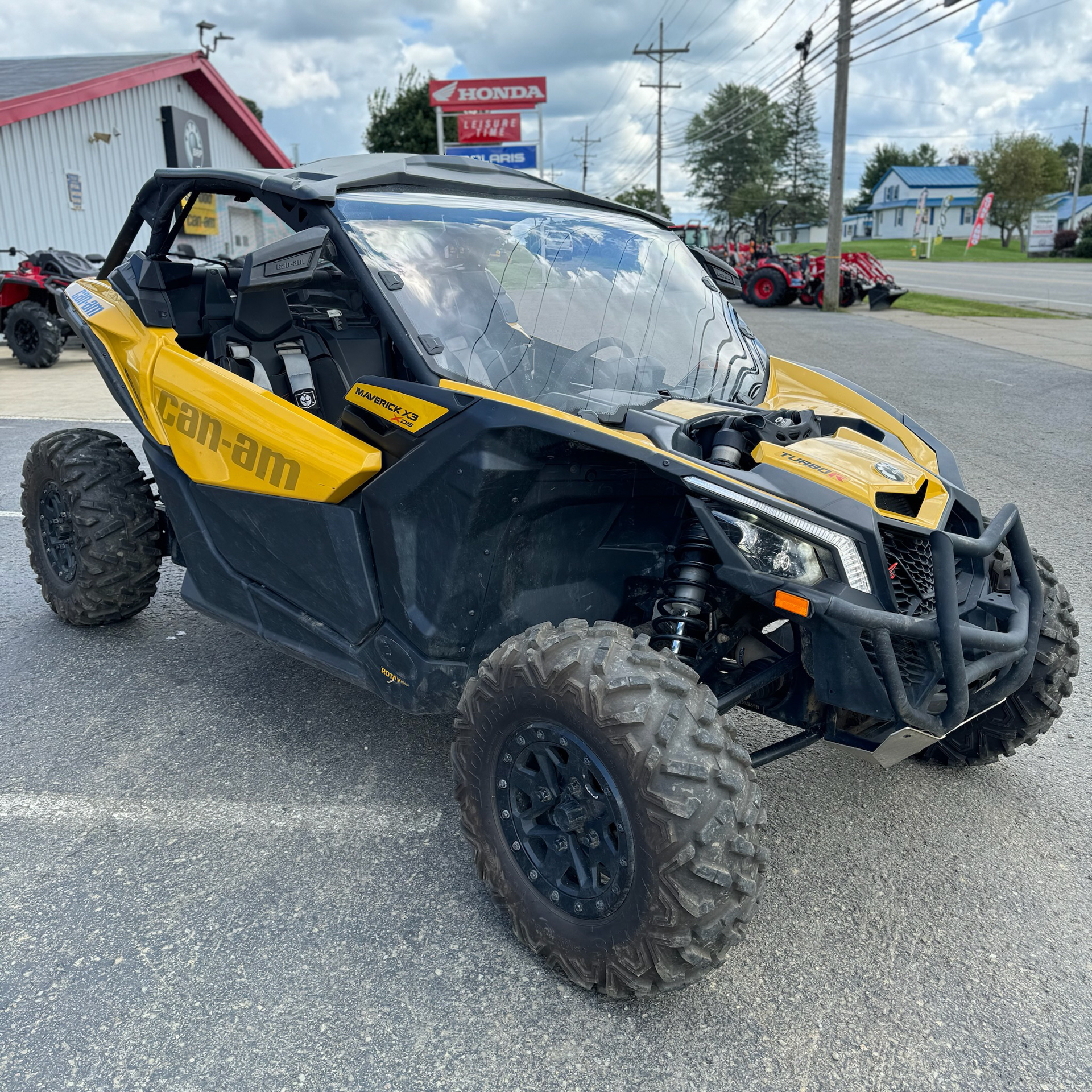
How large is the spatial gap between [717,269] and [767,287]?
70.1ft

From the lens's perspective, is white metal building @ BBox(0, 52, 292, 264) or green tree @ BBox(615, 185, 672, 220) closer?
white metal building @ BBox(0, 52, 292, 264)

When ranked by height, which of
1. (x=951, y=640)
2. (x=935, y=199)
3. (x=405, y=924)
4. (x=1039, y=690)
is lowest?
(x=405, y=924)

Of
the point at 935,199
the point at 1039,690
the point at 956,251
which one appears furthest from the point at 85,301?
the point at 935,199

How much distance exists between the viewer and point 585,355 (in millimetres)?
3037

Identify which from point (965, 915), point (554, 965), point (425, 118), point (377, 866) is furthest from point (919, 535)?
point (425, 118)

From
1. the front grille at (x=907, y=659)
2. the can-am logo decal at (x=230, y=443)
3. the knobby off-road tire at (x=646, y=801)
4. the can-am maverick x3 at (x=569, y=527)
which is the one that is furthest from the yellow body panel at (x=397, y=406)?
the front grille at (x=907, y=659)

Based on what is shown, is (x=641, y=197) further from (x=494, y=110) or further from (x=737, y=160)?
(x=494, y=110)

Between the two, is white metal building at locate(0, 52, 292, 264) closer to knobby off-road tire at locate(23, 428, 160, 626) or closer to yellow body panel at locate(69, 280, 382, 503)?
knobby off-road tire at locate(23, 428, 160, 626)

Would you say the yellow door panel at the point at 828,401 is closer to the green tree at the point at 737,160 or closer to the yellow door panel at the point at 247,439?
the yellow door panel at the point at 247,439

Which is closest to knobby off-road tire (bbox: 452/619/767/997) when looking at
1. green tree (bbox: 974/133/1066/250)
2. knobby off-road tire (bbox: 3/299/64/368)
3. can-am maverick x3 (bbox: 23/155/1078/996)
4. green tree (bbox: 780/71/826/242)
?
can-am maverick x3 (bbox: 23/155/1078/996)

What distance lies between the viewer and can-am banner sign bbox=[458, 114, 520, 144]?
35531 millimetres

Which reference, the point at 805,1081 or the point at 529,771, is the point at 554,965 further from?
the point at 805,1081

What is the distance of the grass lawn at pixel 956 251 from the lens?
177 ft

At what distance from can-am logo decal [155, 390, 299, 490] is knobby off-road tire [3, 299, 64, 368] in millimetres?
11044
